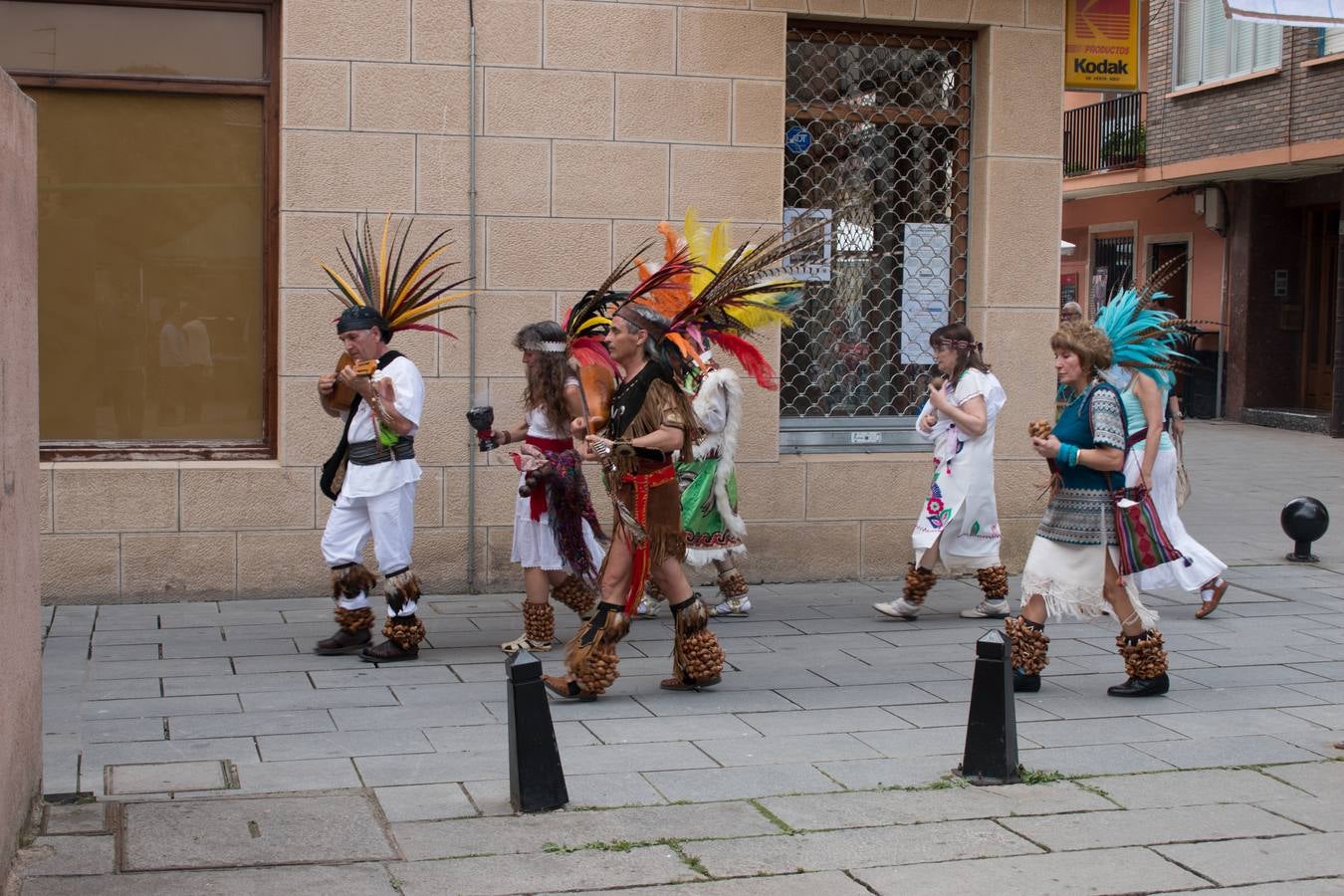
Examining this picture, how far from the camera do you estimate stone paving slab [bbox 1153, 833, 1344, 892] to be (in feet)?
15.8

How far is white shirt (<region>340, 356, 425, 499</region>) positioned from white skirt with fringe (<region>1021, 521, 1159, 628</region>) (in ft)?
9.86

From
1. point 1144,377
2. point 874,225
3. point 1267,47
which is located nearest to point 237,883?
point 1144,377

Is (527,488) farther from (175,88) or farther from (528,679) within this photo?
(175,88)

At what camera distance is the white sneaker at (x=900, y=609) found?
9039 mm

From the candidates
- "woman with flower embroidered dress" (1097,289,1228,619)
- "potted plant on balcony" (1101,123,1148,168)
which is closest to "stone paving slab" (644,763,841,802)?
"woman with flower embroidered dress" (1097,289,1228,619)

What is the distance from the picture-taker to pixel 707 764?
234 inches

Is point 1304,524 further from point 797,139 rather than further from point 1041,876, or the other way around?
point 1041,876

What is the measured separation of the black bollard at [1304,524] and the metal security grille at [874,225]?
2883 mm

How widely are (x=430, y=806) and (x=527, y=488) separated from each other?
2.59 metres

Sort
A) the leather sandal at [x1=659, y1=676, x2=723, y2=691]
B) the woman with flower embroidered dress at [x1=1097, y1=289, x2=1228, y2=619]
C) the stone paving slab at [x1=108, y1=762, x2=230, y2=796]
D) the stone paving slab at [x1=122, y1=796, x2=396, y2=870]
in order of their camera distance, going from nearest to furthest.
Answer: the stone paving slab at [x1=122, y1=796, x2=396, y2=870] → the stone paving slab at [x1=108, y1=762, x2=230, y2=796] → the leather sandal at [x1=659, y1=676, x2=723, y2=691] → the woman with flower embroidered dress at [x1=1097, y1=289, x2=1228, y2=619]

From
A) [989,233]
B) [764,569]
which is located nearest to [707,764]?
[764,569]

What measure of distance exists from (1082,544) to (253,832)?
384 cm

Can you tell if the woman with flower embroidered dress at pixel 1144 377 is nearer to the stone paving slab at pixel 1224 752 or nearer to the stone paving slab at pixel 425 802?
the stone paving slab at pixel 1224 752

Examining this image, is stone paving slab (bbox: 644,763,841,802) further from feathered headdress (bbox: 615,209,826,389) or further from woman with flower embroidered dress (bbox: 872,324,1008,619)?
woman with flower embroidered dress (bbox: 872,324,1008,619)
